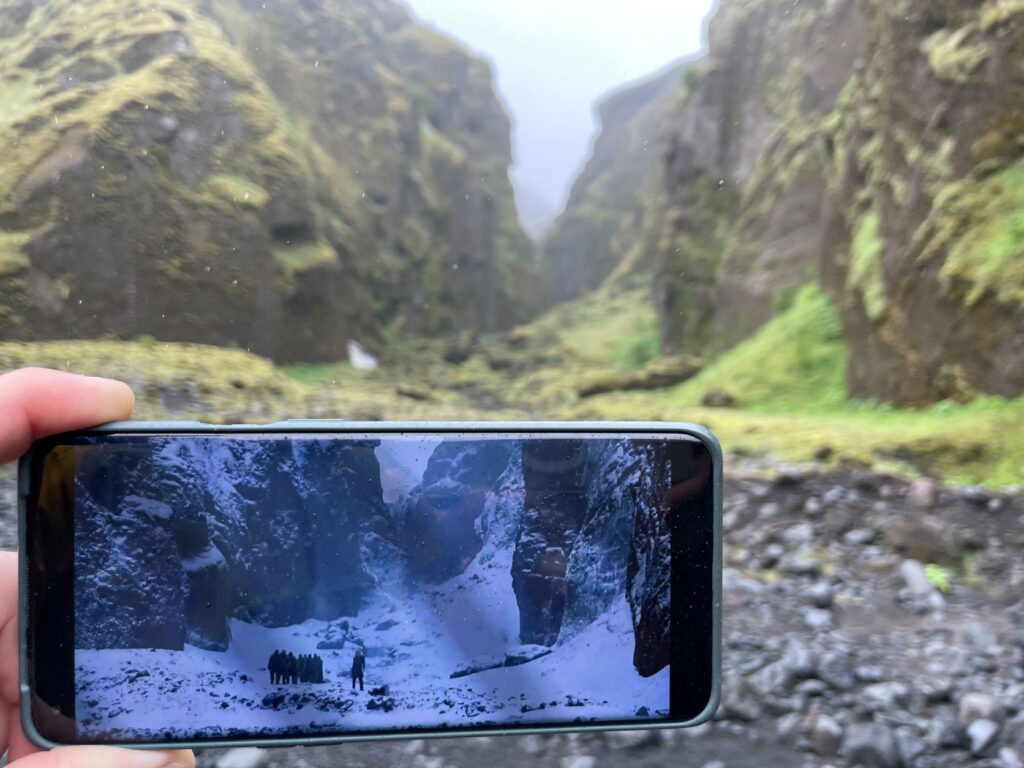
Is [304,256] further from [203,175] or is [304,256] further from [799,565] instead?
[799,565]

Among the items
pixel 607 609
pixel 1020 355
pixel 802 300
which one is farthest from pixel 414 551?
pixel 802 300

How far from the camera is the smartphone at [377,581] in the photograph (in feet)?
3.13

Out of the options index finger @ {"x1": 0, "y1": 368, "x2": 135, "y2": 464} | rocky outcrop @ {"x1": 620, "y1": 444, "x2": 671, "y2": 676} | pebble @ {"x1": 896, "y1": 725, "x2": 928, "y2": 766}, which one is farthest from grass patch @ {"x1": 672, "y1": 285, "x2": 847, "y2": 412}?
index finger @ {"x1": 0, "y1": 368, "x2": 135, "y2": 464}

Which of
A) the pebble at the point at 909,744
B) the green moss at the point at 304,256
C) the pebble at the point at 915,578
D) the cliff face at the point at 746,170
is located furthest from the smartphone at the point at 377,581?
the cliff face at the point at 746,170

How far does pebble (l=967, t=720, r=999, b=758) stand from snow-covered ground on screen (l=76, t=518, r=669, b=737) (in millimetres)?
1236

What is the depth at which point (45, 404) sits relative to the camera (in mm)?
956

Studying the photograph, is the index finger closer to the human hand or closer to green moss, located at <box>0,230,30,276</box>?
the human hand

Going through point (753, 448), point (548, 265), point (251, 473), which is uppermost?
point (548, 265)

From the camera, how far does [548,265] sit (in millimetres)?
6879

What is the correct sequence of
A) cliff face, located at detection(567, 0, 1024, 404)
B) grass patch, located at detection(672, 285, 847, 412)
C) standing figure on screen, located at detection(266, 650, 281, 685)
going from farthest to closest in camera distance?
grass patch, located at detection(672, 285, 847, 412), cliff face, located at detection(567, 0, 1024, 404), standing figure on screen, located at detection(266, 650, 281, 685)

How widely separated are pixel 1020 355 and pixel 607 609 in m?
2.89

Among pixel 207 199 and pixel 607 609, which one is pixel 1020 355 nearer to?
pixel 607 609

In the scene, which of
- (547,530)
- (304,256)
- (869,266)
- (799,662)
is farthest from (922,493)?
(304,256)

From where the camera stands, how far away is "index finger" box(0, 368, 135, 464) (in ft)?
3.13
